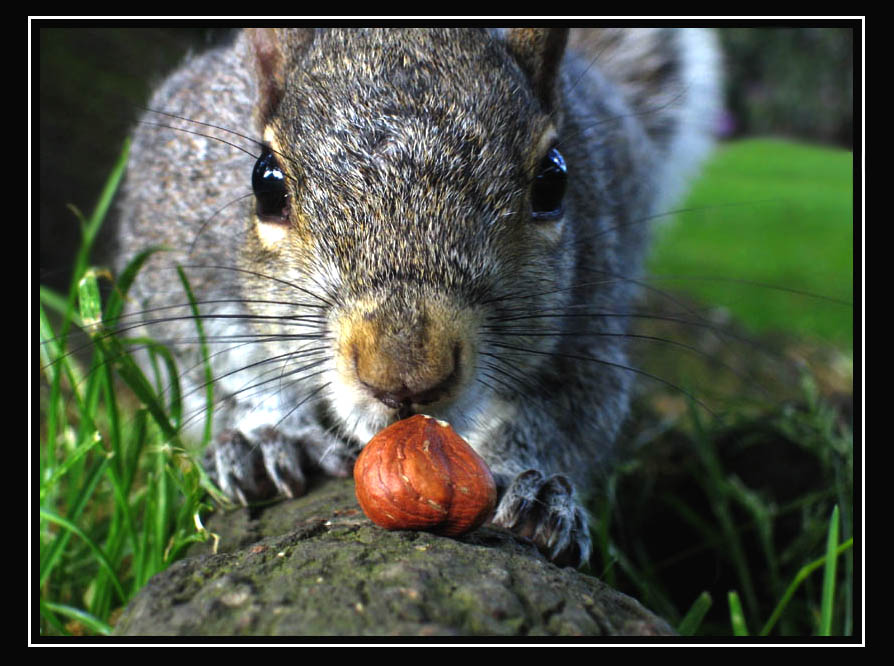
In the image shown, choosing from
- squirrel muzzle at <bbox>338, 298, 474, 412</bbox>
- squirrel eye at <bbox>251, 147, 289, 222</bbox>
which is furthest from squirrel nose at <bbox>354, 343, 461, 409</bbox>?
squirrel eye at <bbox>251, 147, 289, 222</bbox>

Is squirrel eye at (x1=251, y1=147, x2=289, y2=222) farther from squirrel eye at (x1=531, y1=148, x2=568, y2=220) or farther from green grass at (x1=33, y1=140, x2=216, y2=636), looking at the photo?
squirrel eye at (x1=531, y1=148, x2=568, y2=220)

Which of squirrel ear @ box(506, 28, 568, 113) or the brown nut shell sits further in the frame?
squirrel ear @ box(506, 28, 568, 113)

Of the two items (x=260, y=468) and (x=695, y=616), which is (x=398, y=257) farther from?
(x=695, y=616)

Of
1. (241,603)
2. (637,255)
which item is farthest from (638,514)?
(241,603)

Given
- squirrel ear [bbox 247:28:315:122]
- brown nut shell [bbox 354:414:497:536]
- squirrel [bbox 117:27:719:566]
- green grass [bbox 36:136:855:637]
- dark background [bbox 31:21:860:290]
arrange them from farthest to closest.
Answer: dark background [bbox 31:21:860:290] → squirrel ear [bbox 247:28:315:122] → green grass [bbox 36:136:855:637] → squirrel [bbox 117:27:719:566] → brown nut shell [bbox 354:414:497:536]

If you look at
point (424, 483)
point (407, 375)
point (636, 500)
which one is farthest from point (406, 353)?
point (636, 500)

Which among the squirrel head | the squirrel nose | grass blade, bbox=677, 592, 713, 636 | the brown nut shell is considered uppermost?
the squirrel head

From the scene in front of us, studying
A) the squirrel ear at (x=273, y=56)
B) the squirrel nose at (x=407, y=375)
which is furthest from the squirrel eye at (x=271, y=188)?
the squirrel nose at (x=407, y=375)

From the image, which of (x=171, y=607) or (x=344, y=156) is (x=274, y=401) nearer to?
(x=344, y=156)
